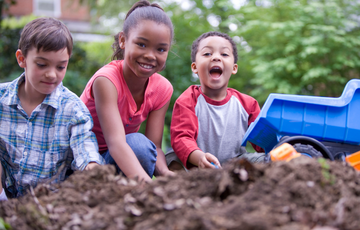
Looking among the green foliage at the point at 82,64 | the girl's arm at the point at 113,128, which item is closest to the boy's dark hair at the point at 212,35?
the girl's arm at the point at 113,128

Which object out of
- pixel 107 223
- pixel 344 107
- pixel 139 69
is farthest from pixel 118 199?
pixel 344 107

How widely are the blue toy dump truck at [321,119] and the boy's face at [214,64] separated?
0.58 m

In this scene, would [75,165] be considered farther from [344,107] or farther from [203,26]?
[203,26]

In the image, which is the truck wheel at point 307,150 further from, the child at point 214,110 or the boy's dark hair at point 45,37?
the boy's dark hair at point 45,37

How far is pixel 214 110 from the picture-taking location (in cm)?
234

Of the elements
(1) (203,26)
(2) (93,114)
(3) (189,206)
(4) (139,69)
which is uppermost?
(1) (203,26)

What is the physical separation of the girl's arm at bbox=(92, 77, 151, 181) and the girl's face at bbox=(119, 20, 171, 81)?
0.21 meters

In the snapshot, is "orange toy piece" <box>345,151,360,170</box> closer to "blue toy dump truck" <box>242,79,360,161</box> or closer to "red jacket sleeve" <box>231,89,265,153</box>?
"blue toy dump truck" <box>242,79,360,161</box>

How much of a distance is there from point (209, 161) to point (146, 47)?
2.76 ft

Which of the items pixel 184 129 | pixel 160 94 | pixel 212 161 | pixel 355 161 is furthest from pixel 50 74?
pixel 355 161

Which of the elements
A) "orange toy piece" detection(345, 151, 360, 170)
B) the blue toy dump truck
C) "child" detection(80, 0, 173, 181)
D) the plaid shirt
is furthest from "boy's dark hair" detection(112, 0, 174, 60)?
"orange toy piece" detection(345, 151, 360, 170)

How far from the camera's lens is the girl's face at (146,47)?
6.03ft

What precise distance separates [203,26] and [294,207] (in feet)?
19.7

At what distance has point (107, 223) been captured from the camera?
0.94 meters
